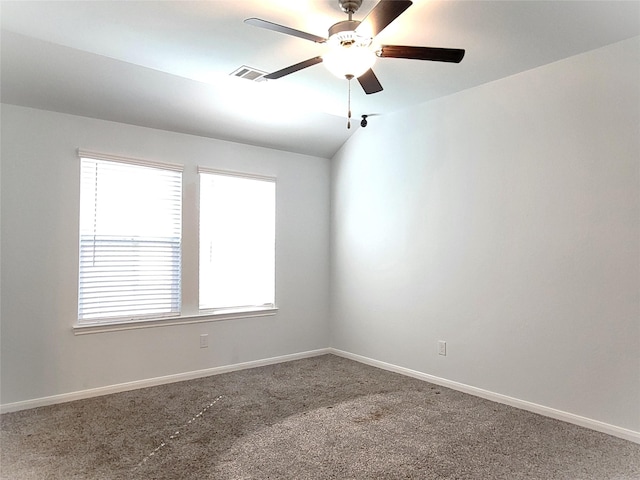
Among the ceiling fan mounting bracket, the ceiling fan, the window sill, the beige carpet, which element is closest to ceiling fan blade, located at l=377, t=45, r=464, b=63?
the ceiling fan

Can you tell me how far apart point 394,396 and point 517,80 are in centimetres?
271

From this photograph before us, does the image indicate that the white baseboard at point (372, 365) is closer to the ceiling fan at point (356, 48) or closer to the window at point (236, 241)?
the window at point (236, 241)

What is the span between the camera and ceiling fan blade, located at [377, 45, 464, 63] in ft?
7.27

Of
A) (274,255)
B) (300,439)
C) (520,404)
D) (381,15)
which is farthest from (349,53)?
(274,255)

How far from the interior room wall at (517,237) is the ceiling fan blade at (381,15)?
1.25m

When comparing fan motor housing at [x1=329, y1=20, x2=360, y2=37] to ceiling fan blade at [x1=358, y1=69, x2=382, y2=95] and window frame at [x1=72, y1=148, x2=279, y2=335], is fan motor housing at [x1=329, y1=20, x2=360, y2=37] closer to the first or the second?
ceiling fan blade at [x1=358, y1=69, x2=382, y2=95]

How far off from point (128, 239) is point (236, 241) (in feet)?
3.54

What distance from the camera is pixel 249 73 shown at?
3439 millimetres

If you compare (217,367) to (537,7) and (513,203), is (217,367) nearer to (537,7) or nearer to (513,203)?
(513,203)

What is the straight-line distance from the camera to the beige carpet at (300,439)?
2.46m

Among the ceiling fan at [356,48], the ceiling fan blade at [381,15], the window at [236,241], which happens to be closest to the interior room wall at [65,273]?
the window at [236,241]

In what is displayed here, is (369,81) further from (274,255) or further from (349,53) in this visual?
(274,255)

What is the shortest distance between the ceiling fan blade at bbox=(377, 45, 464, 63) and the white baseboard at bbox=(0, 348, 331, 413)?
3.31 meters

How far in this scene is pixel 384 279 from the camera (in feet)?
15.1
